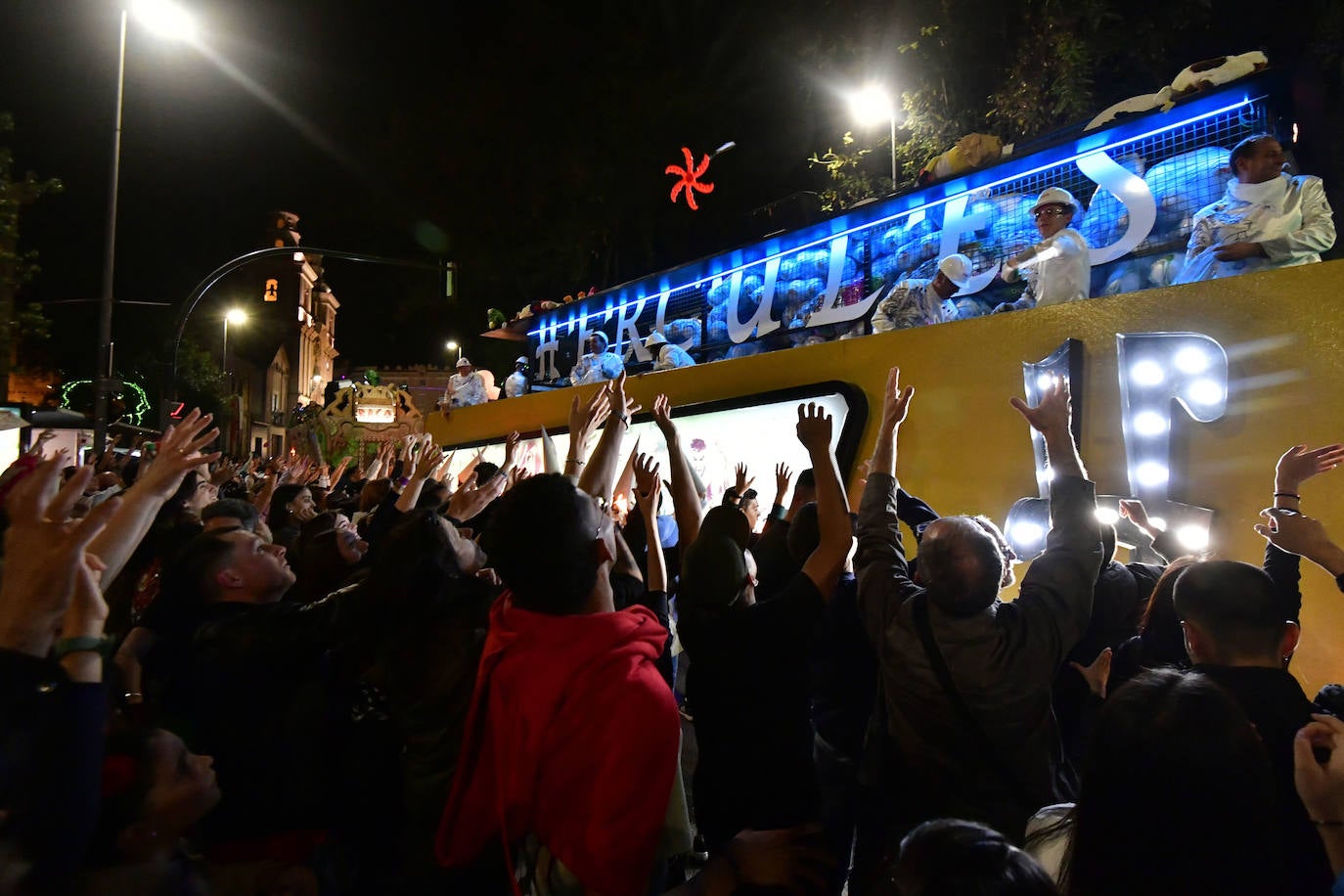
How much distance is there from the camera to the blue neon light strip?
253 inches

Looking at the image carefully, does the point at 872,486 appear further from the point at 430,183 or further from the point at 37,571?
the point at 430,183

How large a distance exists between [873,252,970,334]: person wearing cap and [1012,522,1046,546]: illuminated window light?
8.21ft

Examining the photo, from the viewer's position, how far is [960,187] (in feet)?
26.1

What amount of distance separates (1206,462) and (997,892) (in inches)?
199

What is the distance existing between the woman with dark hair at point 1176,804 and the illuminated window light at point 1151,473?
432 centimetres

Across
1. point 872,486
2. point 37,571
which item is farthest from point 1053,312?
point 37,571

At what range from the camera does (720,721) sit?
8.48 feet

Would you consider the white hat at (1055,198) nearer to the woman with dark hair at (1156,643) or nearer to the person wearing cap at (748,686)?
the woman with dark hair at (1156,643)

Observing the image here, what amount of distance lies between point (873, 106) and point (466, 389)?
354 inches

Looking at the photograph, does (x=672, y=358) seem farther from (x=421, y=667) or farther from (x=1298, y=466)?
(x=421, y=667)

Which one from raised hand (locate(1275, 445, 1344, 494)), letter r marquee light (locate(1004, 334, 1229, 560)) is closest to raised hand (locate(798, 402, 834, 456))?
raised hand (locate(1275, 445, 1344, 494))

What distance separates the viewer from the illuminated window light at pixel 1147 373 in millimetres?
5375

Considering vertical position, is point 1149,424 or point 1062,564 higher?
point 1149,424

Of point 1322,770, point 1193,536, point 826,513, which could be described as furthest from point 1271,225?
point 1322,770
